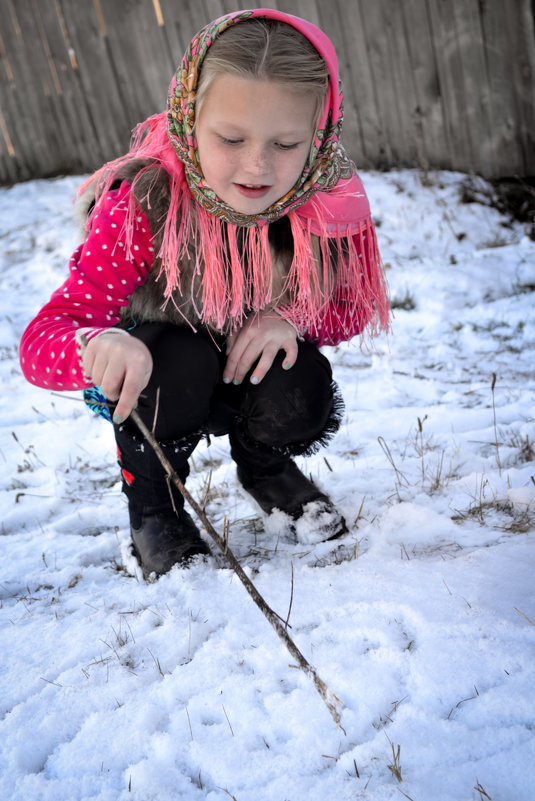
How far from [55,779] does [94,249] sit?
3.80 ft

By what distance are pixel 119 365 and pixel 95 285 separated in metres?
0.42

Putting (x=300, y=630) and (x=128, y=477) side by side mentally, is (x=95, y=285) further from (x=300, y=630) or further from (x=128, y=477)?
(x=300, y=630)

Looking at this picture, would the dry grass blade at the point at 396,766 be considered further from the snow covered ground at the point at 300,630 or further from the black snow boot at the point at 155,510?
the black snow boot at the point at 155,510

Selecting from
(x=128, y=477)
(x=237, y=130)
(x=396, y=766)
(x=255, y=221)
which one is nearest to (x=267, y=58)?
(x=237, y=130)

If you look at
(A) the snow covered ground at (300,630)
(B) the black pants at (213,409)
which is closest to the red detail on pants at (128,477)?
(B) the black pants at (213,409)

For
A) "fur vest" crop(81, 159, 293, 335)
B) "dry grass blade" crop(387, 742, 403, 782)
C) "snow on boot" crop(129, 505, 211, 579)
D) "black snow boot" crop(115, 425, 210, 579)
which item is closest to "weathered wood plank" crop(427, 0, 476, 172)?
"fur vest" crop(81, 159, 293, 335)

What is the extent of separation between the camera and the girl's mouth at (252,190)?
151cm

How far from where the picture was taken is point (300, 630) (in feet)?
4.47

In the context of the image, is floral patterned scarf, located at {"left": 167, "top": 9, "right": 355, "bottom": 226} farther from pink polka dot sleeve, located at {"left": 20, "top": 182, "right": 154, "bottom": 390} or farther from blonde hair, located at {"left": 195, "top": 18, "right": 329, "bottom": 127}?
pink polka dot sleeve, located at {"left": 20, "top": 182, "right": 154, "bottom": 390}

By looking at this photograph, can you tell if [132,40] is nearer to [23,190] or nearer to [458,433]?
[23,190]

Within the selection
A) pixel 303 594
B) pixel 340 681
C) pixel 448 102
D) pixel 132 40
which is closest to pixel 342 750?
pixel 340 681

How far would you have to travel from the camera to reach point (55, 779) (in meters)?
1.09

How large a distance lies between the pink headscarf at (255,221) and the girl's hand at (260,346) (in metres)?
0.05

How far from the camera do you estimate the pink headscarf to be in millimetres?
1522
